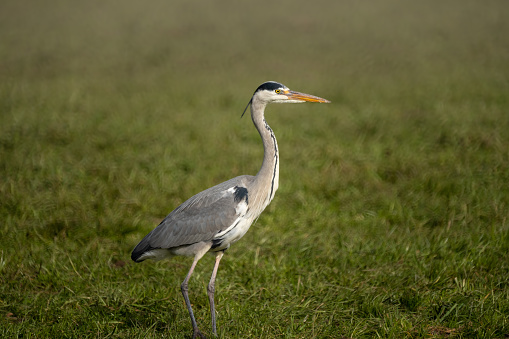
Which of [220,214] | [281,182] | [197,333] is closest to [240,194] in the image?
[220,214]

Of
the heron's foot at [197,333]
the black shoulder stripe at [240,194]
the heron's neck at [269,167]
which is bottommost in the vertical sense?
the heron's foot at [197,333]

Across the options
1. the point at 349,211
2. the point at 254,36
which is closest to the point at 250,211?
the point at 349,211

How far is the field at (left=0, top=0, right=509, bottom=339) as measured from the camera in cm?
387

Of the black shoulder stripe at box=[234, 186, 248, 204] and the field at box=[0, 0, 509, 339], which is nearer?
the black shoulder stripe at box=[234, 186, 248, 204]

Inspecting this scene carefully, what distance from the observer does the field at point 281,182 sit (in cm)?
387

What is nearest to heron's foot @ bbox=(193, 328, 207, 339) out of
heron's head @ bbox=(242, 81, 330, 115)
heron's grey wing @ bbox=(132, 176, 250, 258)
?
heron's grey wing @ bbox=(132, 176, 250, 258)

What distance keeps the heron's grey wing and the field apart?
502 mm

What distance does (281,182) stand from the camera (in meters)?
6.55

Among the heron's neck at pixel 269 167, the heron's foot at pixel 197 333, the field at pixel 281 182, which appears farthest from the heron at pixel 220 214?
the field at pixel 281 182

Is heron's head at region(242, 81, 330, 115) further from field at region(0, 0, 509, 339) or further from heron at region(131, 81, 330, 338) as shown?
field at region(0, 0, 509, 339)

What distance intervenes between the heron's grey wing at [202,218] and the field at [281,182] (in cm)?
50

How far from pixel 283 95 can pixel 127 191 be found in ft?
9.16

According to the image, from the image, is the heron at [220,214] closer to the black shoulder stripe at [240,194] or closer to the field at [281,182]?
the black shoulder stripe at [240,194]

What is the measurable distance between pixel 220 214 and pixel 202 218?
149 mm
